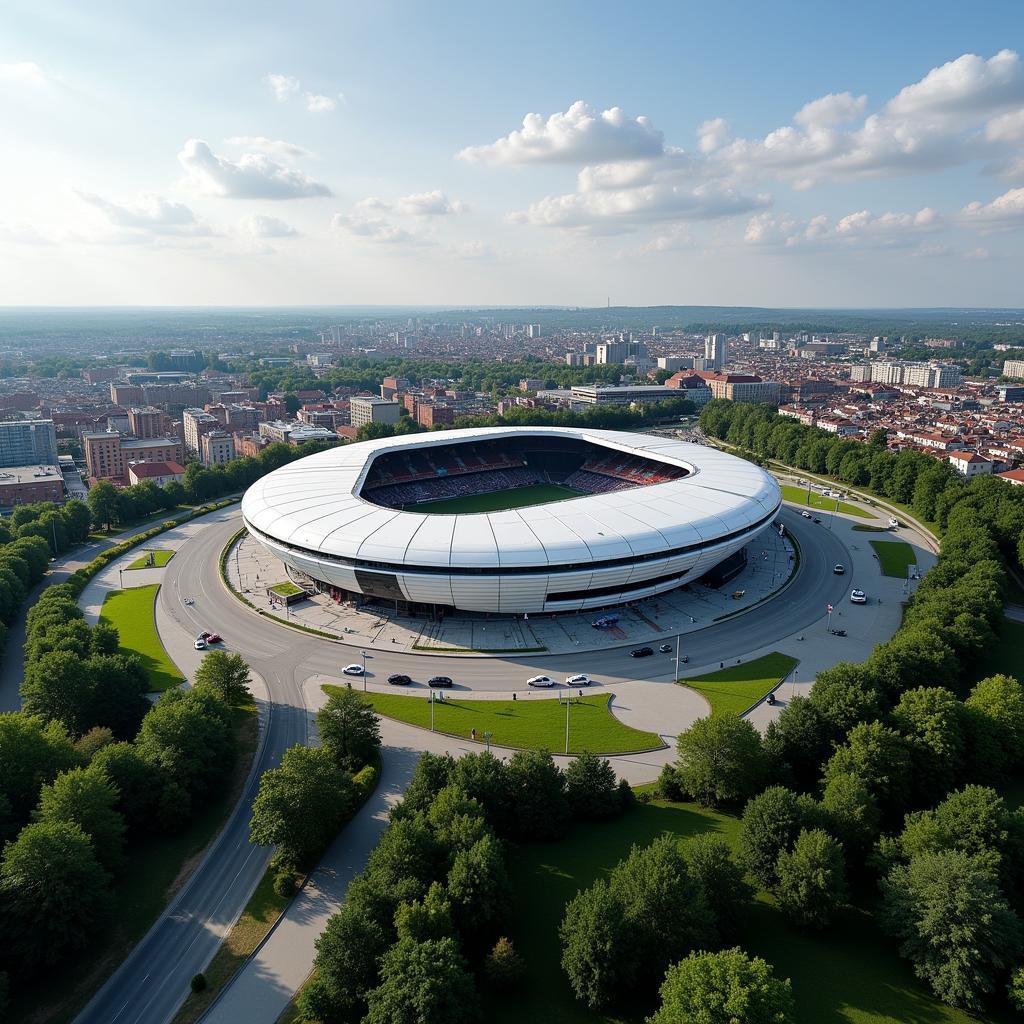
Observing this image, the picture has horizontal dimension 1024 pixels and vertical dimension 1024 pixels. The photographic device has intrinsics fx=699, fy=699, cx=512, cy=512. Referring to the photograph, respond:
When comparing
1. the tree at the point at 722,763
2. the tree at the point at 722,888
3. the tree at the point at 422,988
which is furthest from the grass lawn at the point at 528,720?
the tree at the point at 422,988

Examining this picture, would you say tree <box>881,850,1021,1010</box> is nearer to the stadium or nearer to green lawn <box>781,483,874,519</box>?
the stadium

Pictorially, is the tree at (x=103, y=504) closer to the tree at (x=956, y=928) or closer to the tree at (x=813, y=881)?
the tree at (x=813, y=881)

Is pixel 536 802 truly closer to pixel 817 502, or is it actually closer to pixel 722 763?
pixel 722 763

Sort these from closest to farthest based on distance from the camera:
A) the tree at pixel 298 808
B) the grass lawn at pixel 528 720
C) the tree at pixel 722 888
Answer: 1. the tree at pixel 722 888
2. the tree at pixel 298 808
3. the grass lawn at pixel 528 720

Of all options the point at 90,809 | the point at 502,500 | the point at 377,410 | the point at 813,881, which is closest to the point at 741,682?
the point at 813,881

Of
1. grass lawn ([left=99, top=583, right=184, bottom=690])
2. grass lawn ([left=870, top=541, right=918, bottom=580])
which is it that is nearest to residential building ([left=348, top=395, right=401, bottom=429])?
grass lawn ([left=99, top=583, right=184, bottom=690])

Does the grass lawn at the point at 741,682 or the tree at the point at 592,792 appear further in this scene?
the grass lawn at the point at 741,682

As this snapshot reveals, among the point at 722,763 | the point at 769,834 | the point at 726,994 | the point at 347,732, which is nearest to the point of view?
the point at 726,994
